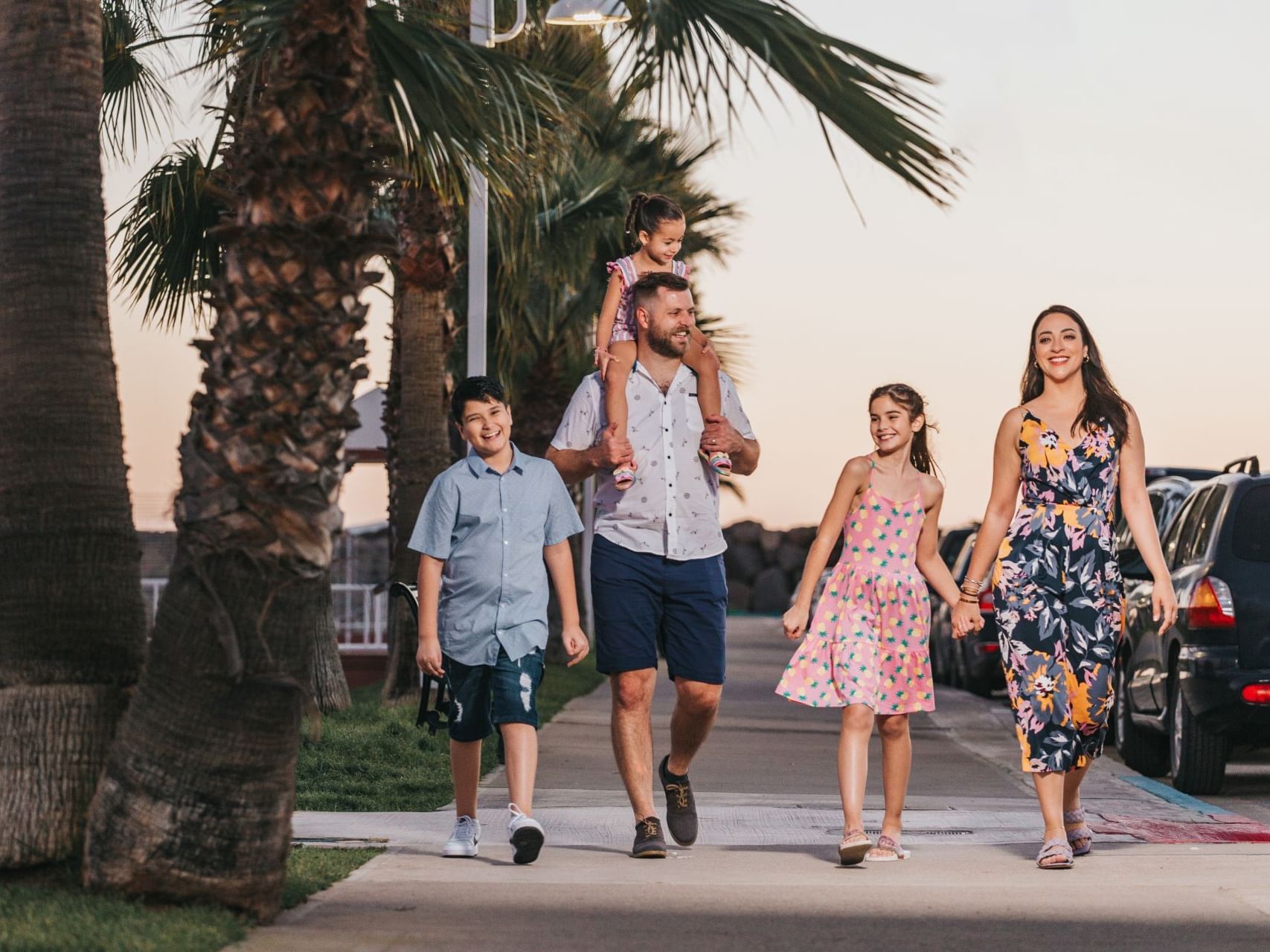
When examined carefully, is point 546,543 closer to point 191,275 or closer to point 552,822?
point 552,822

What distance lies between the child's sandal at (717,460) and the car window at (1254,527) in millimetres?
3823

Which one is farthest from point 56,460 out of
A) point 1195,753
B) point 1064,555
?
point 1195,753

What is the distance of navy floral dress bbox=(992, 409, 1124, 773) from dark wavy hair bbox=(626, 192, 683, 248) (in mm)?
1637

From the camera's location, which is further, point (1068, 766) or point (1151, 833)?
point (1151, 833)

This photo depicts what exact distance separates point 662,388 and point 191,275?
21.9 ft

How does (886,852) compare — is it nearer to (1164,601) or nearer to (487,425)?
(1164,601)

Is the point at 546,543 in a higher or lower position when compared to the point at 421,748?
higher

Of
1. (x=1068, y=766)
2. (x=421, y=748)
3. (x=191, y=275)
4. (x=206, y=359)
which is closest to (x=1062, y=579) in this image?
(x=1068, y=766)

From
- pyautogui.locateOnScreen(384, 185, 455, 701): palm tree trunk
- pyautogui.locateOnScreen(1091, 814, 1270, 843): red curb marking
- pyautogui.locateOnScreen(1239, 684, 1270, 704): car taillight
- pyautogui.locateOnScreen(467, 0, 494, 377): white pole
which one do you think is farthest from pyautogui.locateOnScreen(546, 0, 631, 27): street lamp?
pyautogui.locateOnScreen(1091, 814, 1270, 843): red curb marking

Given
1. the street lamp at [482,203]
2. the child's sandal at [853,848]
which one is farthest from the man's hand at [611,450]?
the street lamp at [482,203]

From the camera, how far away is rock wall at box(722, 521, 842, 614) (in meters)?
58.4

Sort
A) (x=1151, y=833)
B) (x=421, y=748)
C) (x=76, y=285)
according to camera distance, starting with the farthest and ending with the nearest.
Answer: (x=421, y=748)
(x=1151, y=833)
(x=76, y=285)

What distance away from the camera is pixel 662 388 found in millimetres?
7449

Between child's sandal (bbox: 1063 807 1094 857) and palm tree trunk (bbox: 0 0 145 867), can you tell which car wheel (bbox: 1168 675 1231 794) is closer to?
child's sandal (bbox: 1063 807 1094 857)
